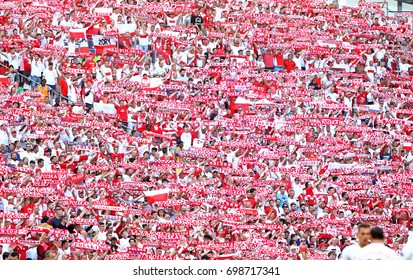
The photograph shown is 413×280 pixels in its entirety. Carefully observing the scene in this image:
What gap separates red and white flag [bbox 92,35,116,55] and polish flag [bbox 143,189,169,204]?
479 centimetres

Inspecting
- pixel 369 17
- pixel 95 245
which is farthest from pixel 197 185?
pixel 369 17

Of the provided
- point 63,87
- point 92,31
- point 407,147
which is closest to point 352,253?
point 63,87

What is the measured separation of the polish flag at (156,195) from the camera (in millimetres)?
20203

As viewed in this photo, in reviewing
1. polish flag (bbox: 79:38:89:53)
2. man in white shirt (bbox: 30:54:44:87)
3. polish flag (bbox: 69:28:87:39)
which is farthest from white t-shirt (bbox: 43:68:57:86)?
polish flag (bbox: 69:28:87:39)

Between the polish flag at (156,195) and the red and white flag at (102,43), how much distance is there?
4.79m

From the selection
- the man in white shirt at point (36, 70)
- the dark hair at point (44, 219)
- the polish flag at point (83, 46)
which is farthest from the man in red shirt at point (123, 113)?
the dark hair at point (44, 219)

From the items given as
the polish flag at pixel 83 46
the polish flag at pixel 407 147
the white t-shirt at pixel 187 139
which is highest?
the polish flag at pixel 83 46

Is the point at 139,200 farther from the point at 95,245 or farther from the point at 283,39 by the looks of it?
the point at 283,39

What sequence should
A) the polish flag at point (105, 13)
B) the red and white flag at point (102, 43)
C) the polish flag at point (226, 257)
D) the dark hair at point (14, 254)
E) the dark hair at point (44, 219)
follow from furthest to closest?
the polish flag at point (105, 13), the red and white flag at point (102, 43), the dark hair at point (44, 219), the polish flag at point (226, 257), the dark hair at point (14, 254)

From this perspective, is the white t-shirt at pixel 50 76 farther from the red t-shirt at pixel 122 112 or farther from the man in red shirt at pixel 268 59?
the man in red shirt at pixel 268 59

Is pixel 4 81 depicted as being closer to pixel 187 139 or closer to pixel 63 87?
pixel 63 87

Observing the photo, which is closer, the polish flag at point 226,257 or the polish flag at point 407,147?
the polish flag at point 226,257

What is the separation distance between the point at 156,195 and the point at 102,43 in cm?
511
